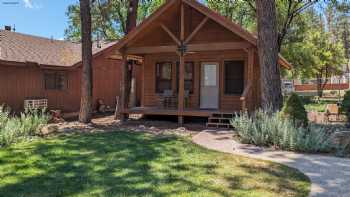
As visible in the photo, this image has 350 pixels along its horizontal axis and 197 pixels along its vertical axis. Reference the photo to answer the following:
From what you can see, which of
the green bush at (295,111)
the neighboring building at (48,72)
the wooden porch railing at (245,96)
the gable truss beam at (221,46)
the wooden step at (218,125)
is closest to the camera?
the green bush at (295,111)

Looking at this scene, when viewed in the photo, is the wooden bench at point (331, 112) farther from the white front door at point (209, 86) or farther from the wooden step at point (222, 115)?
the white front door at point (209, 86)

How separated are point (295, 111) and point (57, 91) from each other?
486 inches

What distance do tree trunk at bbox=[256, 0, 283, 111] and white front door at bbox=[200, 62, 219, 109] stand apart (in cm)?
365

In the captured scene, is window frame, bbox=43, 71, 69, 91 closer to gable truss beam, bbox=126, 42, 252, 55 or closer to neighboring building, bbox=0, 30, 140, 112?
neighboring building, bbox=0, 30, 140, 112

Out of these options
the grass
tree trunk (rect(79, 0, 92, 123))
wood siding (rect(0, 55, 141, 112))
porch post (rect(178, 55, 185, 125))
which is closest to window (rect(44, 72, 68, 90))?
wood siding (rect(0, 55, 141, 112))

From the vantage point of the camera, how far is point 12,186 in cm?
480

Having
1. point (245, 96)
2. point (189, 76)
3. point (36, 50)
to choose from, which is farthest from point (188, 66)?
point (36, 50)

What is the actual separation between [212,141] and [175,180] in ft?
11.7

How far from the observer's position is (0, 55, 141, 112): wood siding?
1408 cm

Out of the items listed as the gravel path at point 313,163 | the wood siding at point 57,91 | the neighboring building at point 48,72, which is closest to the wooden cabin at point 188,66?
the neighboring building at point 48,72

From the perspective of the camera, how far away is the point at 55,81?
16.4m

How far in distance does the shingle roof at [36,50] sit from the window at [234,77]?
8.31m

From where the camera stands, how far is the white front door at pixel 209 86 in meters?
13.1

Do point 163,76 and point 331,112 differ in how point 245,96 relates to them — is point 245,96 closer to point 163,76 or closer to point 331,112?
point 163,76
